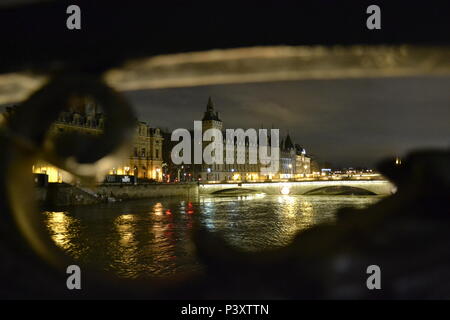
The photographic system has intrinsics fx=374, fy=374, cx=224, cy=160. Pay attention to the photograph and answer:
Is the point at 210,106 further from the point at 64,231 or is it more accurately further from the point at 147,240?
the point at 147,240

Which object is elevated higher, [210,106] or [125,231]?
[210,106]

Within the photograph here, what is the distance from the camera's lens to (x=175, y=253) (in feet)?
44.5

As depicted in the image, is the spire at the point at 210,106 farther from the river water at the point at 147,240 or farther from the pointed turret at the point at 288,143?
the river water at the point at 147,240

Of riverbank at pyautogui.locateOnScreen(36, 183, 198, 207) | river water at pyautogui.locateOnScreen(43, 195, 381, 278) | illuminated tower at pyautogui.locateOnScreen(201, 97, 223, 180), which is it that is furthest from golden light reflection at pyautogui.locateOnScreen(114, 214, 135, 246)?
illuminated tower at pyautogui.locateOnScreen(201, 97, 223, 180)

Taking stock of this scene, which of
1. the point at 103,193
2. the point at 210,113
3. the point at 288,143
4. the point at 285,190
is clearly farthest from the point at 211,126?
the point at 103,193

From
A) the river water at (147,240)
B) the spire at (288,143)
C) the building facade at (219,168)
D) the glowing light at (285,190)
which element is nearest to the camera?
the river water at (147,240)

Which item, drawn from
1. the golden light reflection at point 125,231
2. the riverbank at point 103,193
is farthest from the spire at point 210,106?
the golden light reflection at point 125,231

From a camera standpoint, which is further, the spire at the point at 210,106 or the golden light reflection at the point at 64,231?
the spire at the point at 210,106

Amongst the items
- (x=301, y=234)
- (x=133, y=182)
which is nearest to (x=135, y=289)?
(x=301, y=234)

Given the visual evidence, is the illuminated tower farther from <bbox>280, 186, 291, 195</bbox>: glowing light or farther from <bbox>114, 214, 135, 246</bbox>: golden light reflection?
<bbox>114, 214, 135, 246</bbox>: golden light reflection

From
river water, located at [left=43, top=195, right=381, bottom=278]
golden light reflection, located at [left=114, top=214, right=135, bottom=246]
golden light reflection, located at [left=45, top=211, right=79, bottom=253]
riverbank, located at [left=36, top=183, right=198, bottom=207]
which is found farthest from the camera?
riverbank, located at [left=36, top=183, right=198, bottom=207]

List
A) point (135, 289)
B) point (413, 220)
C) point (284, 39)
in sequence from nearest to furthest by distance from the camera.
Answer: point (413, 220) < point (284, 39) < point (135, 289)
